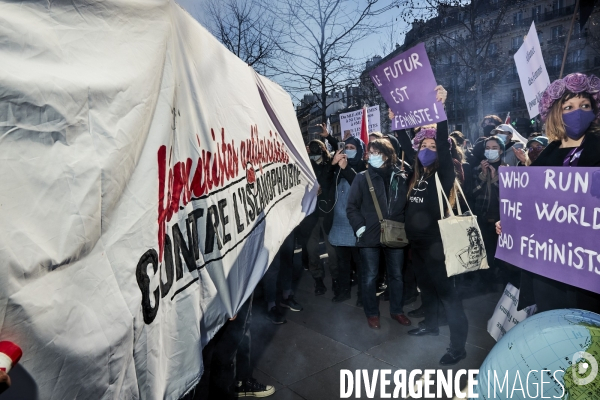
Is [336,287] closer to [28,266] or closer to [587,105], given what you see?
[587,105]

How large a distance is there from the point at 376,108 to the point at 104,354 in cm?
732

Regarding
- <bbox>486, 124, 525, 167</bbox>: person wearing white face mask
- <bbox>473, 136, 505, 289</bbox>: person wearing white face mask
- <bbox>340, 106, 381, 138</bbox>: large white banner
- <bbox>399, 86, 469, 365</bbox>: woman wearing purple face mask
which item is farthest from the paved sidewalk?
<bbox>340, 106, 381, 138</bbox>: large white banner

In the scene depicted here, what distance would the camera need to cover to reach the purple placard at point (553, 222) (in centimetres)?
223

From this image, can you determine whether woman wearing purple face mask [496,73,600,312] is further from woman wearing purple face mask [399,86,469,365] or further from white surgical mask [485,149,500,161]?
white surgical mask [485,149,500,161]

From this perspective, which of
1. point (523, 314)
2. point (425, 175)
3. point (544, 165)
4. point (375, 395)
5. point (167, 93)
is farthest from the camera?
point (425, 175)

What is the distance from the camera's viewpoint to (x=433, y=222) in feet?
12.8

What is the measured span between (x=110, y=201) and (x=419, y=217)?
10.6 ft

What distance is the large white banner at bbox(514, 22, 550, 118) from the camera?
14.3ft

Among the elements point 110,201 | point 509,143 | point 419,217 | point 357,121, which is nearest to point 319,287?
point 419,217

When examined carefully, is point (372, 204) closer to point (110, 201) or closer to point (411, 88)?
point (411, 88)

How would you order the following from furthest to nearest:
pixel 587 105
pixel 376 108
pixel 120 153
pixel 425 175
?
pixel 376 108 → pixel 425 175 → pixel 587 105 → pixel 120 153

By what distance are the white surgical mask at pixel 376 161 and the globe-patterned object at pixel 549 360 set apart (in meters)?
2.69

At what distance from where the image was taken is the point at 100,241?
1118 millimetres

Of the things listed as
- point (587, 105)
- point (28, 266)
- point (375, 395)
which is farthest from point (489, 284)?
point (28, 266)
